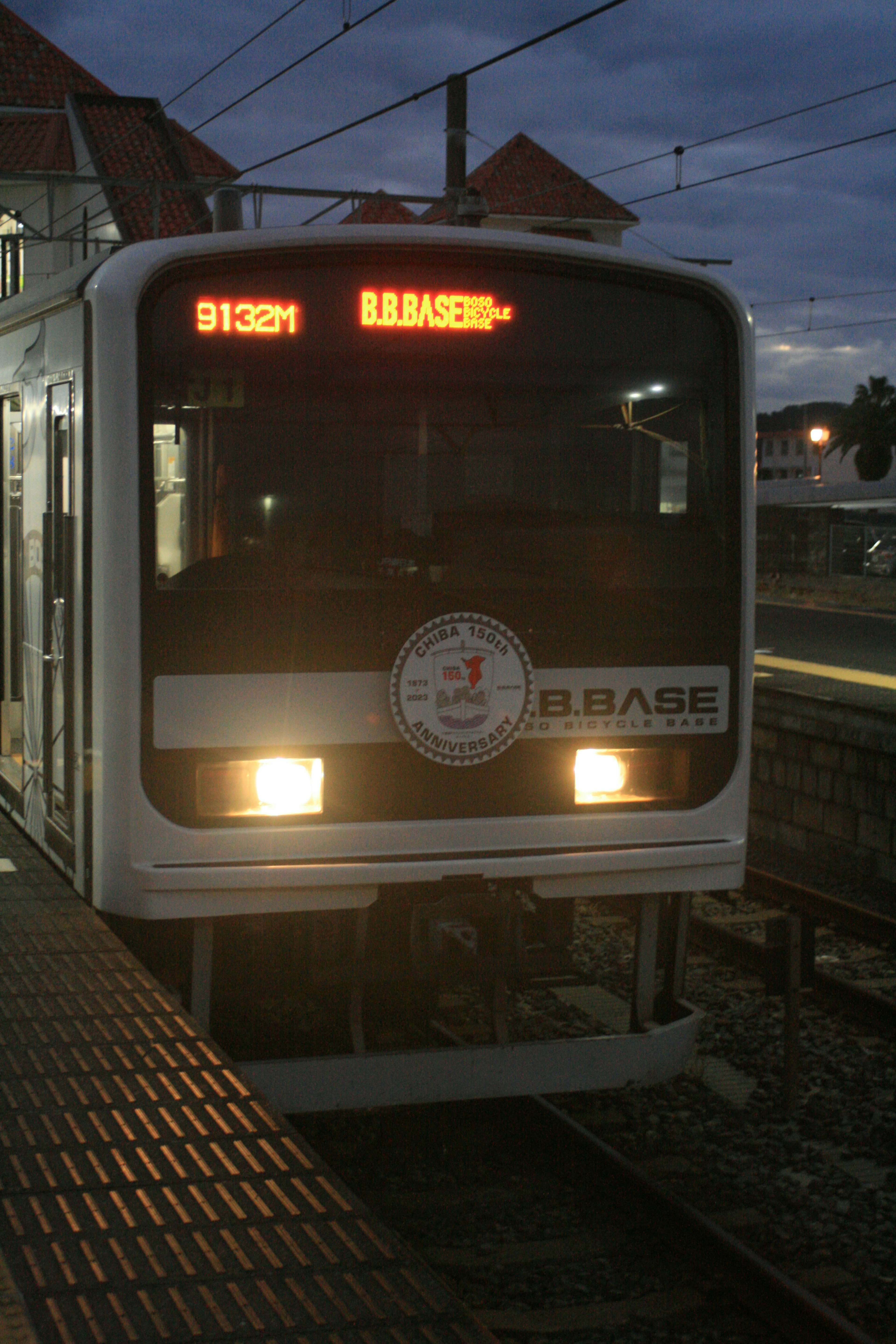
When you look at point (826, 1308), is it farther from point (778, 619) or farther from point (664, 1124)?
point (778, 619)

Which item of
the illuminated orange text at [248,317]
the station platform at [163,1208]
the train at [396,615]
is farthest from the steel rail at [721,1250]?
the illuminated orange text at [248,317]

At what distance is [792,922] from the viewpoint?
19.7ft

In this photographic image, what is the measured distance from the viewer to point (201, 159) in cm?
3453

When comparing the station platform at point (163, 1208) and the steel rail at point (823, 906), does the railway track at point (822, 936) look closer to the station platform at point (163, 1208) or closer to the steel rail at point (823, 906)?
the steel rail at point (823, 906)

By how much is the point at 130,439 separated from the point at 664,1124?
10.4 feet

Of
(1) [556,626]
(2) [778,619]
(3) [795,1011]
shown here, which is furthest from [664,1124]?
A: (2) [778,619]

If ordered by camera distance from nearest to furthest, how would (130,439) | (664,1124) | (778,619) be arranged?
(130,439) < (664,1124) < (778,619)

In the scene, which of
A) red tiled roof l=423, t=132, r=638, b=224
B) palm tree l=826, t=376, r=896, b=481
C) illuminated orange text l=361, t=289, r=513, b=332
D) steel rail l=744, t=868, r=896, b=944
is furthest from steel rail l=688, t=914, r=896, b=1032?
palm tree l=826, t=376, r=896, b=481

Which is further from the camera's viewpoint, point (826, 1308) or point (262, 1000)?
point (262, 1000)

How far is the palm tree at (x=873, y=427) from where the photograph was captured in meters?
77.8

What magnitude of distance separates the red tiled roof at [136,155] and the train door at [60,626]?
85.7ft

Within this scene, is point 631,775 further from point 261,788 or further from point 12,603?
point 12,603

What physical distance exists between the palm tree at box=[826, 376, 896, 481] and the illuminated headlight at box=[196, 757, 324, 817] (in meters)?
76.1

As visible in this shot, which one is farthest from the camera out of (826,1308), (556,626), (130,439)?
(556,626)
